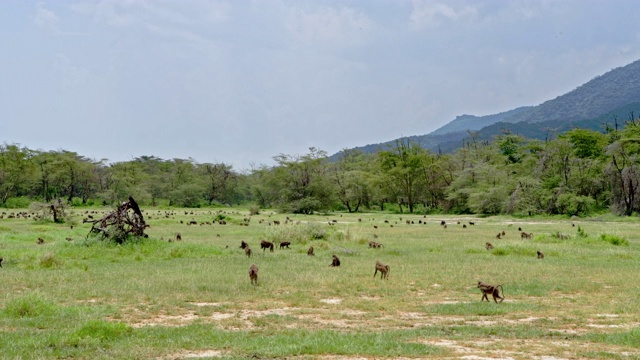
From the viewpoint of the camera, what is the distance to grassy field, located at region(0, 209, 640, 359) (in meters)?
8.78

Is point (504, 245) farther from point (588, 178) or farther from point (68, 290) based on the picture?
point (588, 178)

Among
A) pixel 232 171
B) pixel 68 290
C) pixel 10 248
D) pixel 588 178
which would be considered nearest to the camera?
pixel 68 290

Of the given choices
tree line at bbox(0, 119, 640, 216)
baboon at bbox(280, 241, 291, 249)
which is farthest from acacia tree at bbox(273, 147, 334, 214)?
baboon at bbox(280, 241, 291, 249)

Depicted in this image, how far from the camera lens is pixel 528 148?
89750mm

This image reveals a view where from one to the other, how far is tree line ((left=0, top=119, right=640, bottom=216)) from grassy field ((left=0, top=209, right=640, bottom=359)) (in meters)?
42.0

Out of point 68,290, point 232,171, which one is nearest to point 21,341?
point 68,290

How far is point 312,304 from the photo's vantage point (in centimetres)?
1300

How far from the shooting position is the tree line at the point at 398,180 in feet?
209

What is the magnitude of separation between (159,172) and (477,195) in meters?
70.8

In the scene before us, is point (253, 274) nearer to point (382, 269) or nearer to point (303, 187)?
point (382, 269)

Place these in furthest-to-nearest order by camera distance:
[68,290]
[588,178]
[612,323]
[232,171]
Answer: [232,171] → [588,178] → [68,290] → [612,323]

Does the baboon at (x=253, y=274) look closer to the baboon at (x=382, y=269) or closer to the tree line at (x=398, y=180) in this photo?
the baboon at (x=382, y=269)

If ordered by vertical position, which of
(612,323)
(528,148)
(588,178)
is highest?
(528,148)

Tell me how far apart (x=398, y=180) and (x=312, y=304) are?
76638 mm
